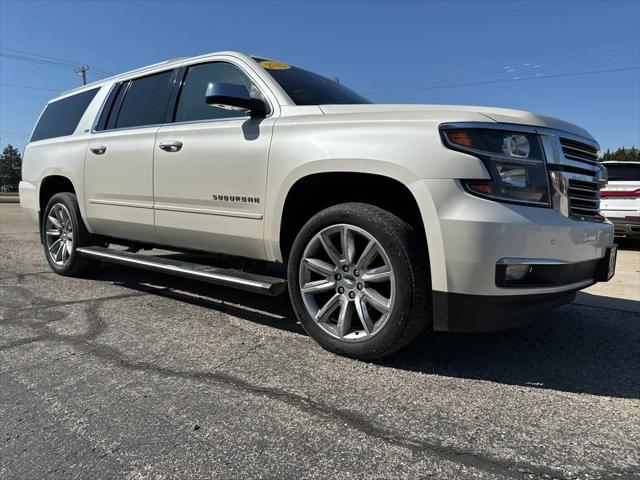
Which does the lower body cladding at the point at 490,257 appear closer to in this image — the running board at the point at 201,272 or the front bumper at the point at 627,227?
the running board at the point at 201,272

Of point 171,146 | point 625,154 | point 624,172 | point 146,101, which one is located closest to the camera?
point 171,146

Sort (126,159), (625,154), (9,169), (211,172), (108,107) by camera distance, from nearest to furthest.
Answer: (211,172) < (126,159) < (108,107) < (625,154) < (9,169)

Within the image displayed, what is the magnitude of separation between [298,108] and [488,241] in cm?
156

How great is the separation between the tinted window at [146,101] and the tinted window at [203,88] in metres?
0.24

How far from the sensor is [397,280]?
2.81 metres

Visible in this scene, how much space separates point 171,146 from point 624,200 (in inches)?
300

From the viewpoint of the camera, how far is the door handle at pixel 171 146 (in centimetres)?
395

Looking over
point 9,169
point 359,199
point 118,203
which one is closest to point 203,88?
point 118,203

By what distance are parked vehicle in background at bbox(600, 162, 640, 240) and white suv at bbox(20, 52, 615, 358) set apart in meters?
6.01

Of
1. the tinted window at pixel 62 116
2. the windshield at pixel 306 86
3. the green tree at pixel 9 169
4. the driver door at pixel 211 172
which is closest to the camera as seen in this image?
the driver door at pixel 211 172

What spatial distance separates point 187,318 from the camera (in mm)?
3980

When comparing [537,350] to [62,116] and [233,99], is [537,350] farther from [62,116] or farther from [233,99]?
[62,116]

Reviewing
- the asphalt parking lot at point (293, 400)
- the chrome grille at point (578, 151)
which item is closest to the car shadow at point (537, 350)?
the asphalt parking lot at point (293, 400)

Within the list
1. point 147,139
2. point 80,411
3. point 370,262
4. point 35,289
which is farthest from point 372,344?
point 35,289
